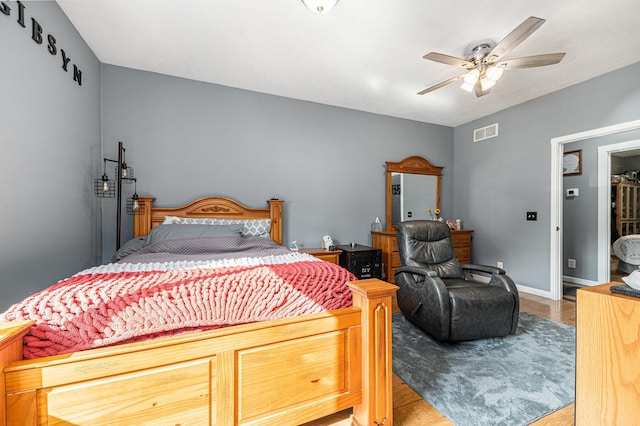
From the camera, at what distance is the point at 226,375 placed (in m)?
1.14

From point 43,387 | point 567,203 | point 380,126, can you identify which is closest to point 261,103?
point 380,126

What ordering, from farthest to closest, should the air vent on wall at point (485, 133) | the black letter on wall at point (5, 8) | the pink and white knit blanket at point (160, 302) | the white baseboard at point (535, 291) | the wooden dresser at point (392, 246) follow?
the air vent on wall at point (485, 133), the wooden dresser at point (392, 246), the white baseboard at point (535, 291), the black letter on wall at point (5, 8), the pink and white knit blanket at point (160, 302)

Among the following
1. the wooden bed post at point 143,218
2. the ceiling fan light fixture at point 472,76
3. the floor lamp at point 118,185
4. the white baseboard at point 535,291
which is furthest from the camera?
the white baseboard at point 535,291

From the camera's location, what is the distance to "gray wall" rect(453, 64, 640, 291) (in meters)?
3.01

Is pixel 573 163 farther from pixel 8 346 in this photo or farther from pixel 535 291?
pixel 8 346

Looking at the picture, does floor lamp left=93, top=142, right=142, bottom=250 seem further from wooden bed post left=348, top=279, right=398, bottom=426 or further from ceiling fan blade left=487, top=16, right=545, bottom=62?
ceiling fan blade left=487, top=16, right=545, bottom=62

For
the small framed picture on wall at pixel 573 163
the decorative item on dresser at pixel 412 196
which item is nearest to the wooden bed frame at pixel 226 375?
the decorative item on dresser at pixel 412 196

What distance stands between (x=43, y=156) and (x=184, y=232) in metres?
1.08

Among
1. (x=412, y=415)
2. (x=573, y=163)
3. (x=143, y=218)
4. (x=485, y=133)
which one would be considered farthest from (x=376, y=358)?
(x=573, y=163)

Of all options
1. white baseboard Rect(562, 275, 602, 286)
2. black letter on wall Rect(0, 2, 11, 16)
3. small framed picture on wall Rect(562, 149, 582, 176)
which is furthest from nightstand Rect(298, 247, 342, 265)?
small framed picture on wall Rect(562, 149, 582, 176)

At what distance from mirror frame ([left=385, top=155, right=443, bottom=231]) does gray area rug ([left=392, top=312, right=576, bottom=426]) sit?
85.7 inches

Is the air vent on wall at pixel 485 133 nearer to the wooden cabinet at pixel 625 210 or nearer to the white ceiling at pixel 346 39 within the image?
the white ceiling at pixel 346 39

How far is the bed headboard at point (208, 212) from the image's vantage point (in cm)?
290

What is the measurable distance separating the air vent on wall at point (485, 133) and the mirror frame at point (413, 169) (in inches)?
27.9
